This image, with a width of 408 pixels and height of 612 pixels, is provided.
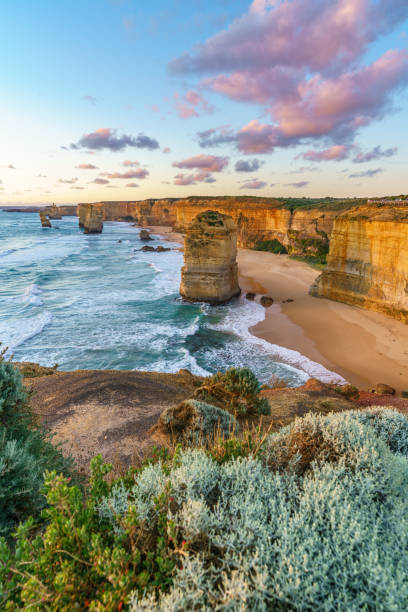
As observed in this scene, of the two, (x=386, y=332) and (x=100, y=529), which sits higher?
(x=100, y=529)

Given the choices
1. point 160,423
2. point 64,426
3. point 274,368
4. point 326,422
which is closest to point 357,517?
point 326,422

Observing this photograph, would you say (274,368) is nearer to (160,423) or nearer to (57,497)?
(160,423)

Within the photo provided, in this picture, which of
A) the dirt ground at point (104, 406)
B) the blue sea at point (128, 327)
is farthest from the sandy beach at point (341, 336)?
the dirt ground at point (104, 406)

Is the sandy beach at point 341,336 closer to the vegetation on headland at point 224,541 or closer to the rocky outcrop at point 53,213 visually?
the vegetation on headland at point 224,541

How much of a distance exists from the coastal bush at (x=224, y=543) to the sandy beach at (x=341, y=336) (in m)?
12.2

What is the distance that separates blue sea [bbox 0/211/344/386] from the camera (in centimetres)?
1562

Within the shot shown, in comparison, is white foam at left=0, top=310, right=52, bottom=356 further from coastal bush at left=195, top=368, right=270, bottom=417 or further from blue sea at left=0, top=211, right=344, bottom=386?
coastal bush at left=195, top=368, right=270, bottom=417

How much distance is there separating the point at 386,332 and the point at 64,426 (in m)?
18.7

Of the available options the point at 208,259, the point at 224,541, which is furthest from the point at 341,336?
the point at 224,541

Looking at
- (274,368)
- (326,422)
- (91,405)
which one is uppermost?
(326,422)

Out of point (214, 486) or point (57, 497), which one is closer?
point (57, 497)

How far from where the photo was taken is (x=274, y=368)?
15.1 meters

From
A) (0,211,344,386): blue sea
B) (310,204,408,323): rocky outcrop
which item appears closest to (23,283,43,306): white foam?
(0,211,344,386): blue sea

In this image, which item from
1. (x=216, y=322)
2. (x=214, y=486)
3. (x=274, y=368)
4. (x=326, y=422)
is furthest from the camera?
(x=216, y=322)
